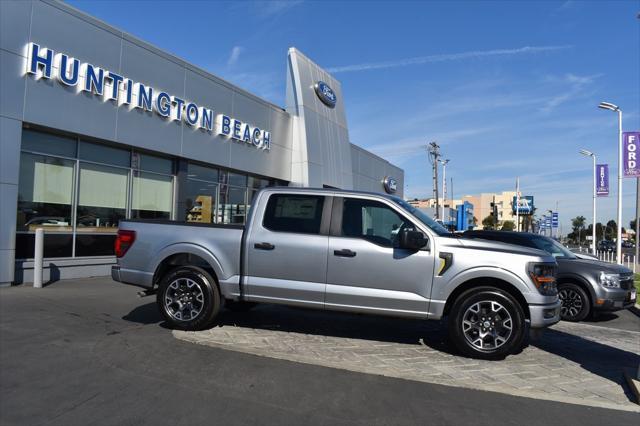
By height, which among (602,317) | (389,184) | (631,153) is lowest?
(602,317)

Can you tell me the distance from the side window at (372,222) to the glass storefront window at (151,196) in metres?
9.09

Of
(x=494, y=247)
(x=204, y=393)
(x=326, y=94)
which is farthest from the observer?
(x=326, y=94)

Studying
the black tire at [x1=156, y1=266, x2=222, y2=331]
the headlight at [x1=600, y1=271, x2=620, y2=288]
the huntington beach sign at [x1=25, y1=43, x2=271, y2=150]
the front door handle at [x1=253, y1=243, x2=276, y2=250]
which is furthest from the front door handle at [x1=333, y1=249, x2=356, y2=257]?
the huntington beach sign at [x1=25, y1=43, x2=271, y2=150]

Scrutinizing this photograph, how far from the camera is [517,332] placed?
18.0 ft

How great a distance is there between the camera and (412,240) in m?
5.62

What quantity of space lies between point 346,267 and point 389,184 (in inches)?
1061

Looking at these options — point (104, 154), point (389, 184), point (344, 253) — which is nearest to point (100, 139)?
point (104, 154)

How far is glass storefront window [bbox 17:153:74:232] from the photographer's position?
1056cm

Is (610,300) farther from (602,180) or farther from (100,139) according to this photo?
(602,180)

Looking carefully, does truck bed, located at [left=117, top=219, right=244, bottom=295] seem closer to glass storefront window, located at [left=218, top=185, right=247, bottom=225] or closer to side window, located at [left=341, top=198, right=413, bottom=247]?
side window, located at [left=341, top=198, right=413, bottom=247]

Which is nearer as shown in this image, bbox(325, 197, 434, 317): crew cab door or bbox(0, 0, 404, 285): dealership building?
bbox(325, 197, 434, 317): crew cab door

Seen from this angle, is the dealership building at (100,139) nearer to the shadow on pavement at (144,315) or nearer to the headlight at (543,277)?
the shadow on pavement at (144,315)

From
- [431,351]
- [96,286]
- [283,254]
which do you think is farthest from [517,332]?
[96,286]

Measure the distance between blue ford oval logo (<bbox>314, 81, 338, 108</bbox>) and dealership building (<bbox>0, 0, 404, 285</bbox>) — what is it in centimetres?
359
